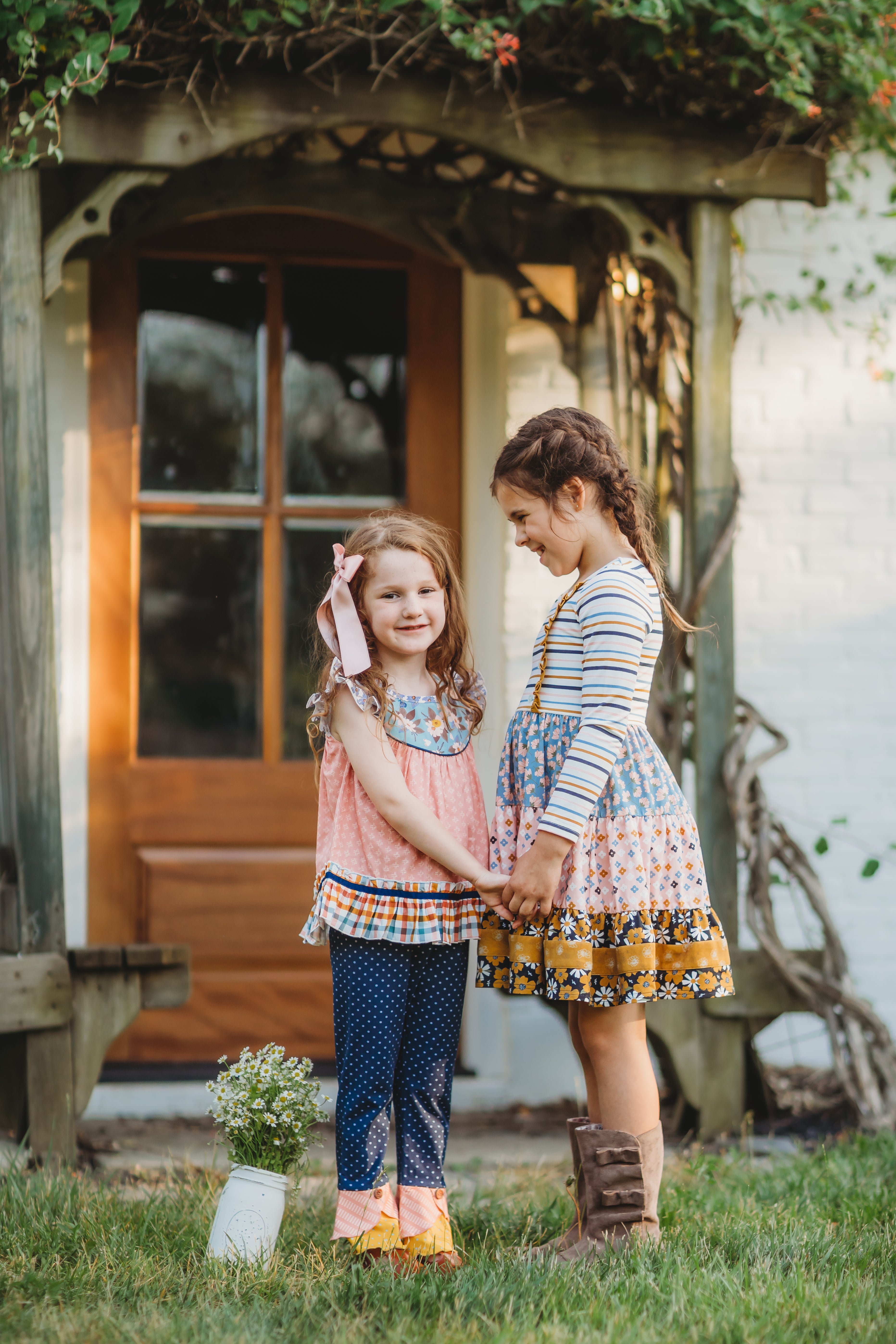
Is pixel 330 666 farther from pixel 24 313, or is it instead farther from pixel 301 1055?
pixel 301 1055

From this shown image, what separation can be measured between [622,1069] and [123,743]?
2063mm

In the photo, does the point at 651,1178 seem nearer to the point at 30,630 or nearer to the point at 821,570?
the point at 30,630

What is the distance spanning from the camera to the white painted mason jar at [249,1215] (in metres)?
2.30

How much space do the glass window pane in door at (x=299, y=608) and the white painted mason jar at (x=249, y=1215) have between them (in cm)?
178

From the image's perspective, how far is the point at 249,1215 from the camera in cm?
Result: 232

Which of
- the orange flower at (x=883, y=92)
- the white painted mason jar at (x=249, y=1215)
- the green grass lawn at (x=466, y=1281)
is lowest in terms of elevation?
the green grass lawn at (x=466, y=1281)

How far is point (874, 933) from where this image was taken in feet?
13.6

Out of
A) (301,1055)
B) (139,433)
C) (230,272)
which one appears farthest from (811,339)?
(301,1055)

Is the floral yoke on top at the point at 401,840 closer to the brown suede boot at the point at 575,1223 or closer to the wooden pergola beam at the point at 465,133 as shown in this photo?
the brown suede boot at the point at 575,1223

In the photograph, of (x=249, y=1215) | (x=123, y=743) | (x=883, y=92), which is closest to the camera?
(x=249, y=1215)

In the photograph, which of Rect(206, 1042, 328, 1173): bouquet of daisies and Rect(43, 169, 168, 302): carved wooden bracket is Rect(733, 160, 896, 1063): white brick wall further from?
Rect(206, 1042, 328, 1173): bouquet of daisies

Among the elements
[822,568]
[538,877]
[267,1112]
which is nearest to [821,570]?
[822,568]

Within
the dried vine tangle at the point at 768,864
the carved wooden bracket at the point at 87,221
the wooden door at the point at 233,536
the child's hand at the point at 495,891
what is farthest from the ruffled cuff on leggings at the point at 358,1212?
the carved wooden bracket at the point at 87,221

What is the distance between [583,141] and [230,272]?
1.28 m
